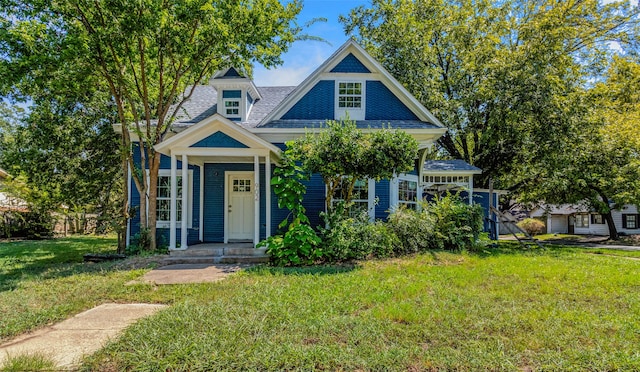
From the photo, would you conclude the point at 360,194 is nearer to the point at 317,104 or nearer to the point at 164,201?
the point at 317,104

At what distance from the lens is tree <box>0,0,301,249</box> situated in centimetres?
724

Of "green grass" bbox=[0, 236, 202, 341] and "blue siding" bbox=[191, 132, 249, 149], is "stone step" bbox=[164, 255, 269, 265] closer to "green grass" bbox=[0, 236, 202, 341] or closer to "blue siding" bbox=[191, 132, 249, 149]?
"green grass" bbox=[0, 236, 202, 341]

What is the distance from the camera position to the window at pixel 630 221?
25031 millimetres

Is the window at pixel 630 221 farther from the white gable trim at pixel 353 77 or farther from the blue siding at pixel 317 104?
the blue siding at pixel 317 104

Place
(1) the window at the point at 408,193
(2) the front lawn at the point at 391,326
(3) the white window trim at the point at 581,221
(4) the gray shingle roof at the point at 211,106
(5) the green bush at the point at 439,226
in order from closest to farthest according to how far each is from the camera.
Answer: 1. (2) the front lawn at the point at 391,326
2. (5) the green bush at the point at 439,226
3. (1) the window at the point at 408,193
4. (4) the gray shingle roof at the point at 211,106
5. (3) the white window trim at the point at 581,221

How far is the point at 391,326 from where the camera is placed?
3910mm

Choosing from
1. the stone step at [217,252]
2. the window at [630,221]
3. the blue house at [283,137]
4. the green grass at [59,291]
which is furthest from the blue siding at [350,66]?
the window at [630,221]

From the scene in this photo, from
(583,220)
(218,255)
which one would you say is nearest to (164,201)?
(218,255)

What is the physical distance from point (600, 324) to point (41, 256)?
1260 centimetres

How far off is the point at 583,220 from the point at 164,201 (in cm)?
3221

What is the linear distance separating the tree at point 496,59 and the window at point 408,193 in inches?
187

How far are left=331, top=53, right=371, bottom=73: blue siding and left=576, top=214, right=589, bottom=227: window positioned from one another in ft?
90.0

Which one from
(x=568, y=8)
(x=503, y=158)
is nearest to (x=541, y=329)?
(x=503, y=158)

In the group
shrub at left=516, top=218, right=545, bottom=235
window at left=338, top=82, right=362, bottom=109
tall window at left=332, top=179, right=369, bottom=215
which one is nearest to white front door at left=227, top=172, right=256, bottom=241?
tall window at left=332, top=179, right=369, bottom=215
